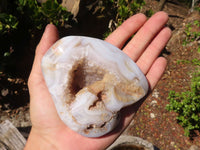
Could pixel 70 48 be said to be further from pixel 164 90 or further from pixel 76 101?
pixel 164 90

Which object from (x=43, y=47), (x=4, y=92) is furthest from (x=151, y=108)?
(x=4, y=92)

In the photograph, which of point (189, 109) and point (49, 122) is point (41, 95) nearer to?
point (49, 122)

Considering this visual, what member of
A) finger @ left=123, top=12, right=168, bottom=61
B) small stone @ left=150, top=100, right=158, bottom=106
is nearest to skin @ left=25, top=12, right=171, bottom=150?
finger @ left=123, top=12, right=168, bottom=61

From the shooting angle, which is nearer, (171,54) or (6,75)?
(6,75)

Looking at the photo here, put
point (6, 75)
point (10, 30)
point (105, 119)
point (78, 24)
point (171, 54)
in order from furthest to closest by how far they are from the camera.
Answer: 1. point (171, 54)
2. point (78, 24)
3. point (6, 75)
4. point (10, 30)
5. point (105, 119)

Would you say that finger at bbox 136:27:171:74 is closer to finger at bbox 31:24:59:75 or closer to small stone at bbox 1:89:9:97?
finger at bbox 31:24:59:75

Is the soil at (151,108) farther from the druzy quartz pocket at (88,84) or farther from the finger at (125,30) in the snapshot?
the druzy quartz pocket at (88,84)

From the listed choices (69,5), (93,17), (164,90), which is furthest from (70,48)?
(164,90)
